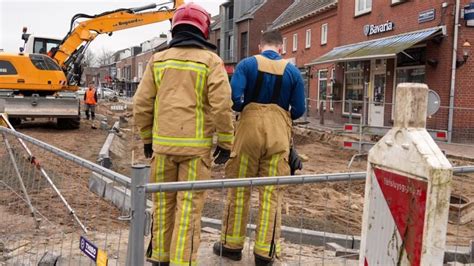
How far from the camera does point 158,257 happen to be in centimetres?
369

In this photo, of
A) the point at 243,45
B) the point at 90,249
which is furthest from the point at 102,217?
the point at 243,45

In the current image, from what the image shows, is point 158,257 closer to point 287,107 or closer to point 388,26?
point 287,107

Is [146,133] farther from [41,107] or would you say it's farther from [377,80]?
[377,80]

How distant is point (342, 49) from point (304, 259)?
19015 millimetres

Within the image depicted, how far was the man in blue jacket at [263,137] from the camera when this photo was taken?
4.02 meters

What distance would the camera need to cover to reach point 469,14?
14.9 meters

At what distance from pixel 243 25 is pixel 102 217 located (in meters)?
38.2

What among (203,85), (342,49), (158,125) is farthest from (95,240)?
(342,49)

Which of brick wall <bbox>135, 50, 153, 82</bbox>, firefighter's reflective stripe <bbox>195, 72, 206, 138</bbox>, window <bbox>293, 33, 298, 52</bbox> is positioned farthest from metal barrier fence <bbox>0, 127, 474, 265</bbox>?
brick wall <bbox>135, 50, 153, 82</bbox>

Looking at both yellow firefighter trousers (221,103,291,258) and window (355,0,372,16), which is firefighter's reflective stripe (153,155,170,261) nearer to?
yellow firefighter trousers (221,103,291,258)

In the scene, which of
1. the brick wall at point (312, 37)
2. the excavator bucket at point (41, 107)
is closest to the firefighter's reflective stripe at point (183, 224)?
the excavator bucket at point (41, 107)

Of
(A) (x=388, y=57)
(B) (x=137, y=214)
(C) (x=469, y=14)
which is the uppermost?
(C) (x=469, y=14)

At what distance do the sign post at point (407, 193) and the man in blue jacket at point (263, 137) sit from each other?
178 cm

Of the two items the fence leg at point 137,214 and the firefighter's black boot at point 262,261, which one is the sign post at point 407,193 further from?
the firefighter's black boot at point 262,261
